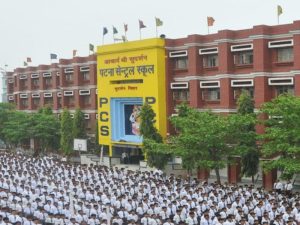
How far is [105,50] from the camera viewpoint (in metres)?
36.7

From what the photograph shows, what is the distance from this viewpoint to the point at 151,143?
2783cm

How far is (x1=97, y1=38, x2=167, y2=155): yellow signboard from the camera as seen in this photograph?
A: 33906 mm

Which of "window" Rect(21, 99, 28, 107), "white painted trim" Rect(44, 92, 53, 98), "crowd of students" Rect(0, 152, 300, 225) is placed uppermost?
"white painted trim" Rect(44, 92, 53, 98)

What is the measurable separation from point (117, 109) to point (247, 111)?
1253 centimetres

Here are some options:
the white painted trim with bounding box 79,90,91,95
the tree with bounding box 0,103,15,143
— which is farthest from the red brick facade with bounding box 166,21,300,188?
the tree with bounding box 0,103,15,143

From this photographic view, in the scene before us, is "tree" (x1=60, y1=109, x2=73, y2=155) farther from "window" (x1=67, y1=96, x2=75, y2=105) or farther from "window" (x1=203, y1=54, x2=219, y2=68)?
"window" (x1=203, y1=54, x2=219, y2=68)

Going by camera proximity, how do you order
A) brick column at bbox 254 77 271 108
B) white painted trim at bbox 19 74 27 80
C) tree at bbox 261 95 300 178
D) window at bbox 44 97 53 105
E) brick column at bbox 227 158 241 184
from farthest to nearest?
white painted trim at bbox 19 74 27 80
window at bbox 44 97 53 105
brick column at bbox 227 158 241 184
brick column at bbox 254 77 271 108
tree at bbox 261 95 300 178

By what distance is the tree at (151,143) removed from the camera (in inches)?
1093

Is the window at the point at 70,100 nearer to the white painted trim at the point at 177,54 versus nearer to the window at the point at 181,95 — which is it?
the window at the point at 181,95

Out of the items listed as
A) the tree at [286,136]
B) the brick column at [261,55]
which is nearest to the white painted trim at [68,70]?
the brick column at [261,55]

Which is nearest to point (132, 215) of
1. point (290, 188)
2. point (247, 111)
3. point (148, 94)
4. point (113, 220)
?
point (113, 220)

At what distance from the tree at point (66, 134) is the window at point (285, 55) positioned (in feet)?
55.6

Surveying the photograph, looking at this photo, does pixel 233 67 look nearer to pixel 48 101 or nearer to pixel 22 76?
pixel 48 101

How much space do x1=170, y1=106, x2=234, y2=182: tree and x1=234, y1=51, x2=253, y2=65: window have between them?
5.56 metres
